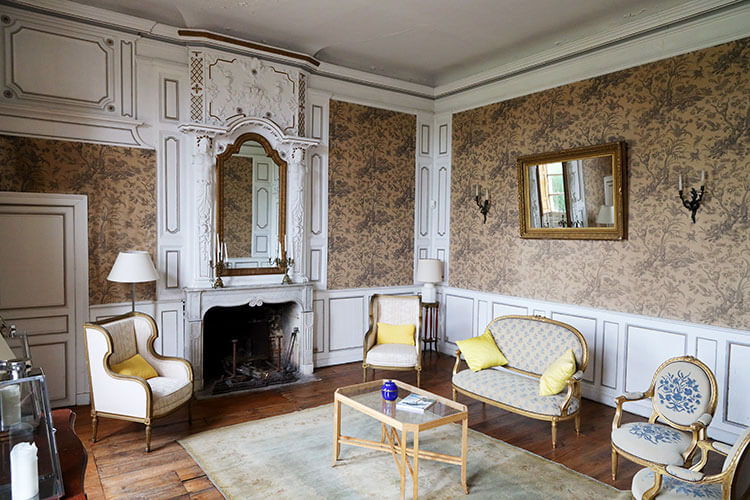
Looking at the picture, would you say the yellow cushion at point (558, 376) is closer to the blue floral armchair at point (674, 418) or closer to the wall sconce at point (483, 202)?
the blue floral armchair at point (674, 418)

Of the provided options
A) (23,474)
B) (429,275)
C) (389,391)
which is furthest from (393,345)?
(23,474)

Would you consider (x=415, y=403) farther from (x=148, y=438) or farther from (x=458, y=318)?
(x=458, y=318)

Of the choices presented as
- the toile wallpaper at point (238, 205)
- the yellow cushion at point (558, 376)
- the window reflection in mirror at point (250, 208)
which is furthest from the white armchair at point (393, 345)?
the toile wallpaper at point (238, 205)

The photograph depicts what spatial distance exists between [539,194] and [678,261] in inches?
48.4

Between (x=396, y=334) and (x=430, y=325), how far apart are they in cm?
92

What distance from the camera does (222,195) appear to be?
4.16 meters

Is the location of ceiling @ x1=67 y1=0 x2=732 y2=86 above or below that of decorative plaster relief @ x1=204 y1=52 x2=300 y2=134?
above

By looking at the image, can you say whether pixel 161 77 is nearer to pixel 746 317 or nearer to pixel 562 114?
pixel 562 114

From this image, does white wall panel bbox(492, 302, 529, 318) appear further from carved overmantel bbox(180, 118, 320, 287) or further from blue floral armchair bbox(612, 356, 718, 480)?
carved overmantel bbox(180, 118, 320, 287)

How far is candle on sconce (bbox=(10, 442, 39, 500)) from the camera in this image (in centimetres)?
126

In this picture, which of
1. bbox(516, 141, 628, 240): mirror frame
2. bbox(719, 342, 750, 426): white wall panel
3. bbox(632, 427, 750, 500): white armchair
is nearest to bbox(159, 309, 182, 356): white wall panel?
bbox(516, 141, 628, 240): mirror frame

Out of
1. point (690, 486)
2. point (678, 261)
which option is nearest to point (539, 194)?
point (678, 261)

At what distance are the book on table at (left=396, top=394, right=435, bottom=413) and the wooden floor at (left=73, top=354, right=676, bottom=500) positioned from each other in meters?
0.73

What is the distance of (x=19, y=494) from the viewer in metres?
1.26
